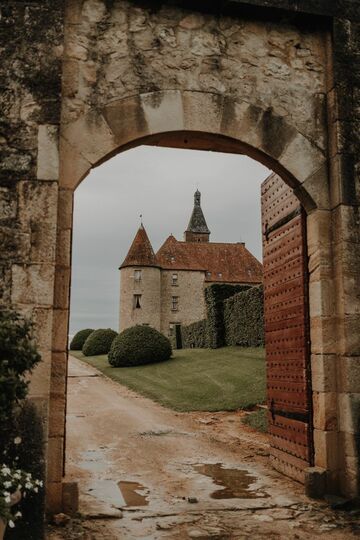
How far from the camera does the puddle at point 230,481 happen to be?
5051 mm

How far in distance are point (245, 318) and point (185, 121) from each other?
13969 mm

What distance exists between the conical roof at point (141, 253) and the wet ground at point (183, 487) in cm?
3463

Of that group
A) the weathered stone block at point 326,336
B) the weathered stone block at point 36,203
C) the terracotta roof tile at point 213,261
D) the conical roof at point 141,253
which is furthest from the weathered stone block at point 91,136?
the terracotta roof tile at point 213,261

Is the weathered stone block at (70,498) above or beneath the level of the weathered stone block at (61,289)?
beneath

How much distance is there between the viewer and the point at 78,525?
412 cm

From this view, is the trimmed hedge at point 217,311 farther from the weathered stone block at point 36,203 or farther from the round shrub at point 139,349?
the weathered stone block at point 36,203

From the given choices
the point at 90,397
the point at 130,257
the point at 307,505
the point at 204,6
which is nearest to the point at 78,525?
the point at 307,505

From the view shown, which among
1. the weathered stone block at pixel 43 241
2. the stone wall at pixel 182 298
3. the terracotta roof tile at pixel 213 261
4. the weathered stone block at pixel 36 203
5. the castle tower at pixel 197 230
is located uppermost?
the castle tower at pixel 197 230

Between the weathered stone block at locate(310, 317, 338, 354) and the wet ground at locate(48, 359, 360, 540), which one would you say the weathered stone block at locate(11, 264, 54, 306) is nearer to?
the wet ground at locate(48, 359, 360, 540)

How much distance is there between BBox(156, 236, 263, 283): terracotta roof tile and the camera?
46625mm

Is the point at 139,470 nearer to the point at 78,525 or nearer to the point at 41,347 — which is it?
the point at 78,525

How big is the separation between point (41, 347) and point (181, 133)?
7.79 feet

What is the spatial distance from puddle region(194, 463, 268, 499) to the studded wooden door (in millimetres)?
482

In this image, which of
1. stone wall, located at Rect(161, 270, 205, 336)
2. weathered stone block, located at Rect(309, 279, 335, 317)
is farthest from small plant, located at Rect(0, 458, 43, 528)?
stone wall, located at Rect(161, 270, 205, 336)
